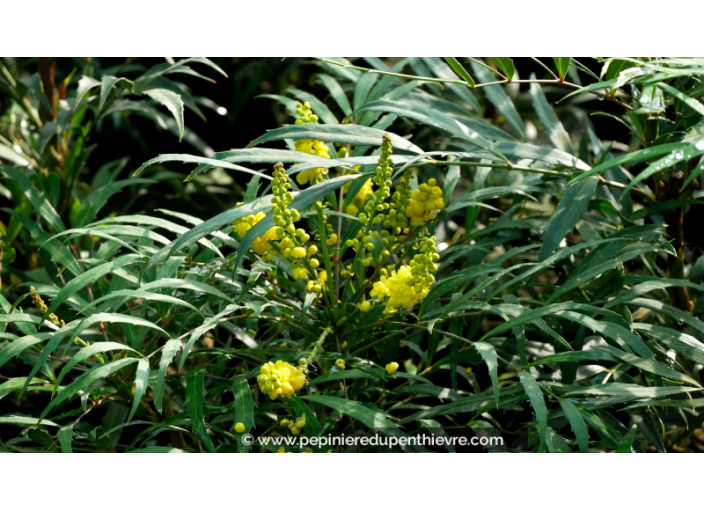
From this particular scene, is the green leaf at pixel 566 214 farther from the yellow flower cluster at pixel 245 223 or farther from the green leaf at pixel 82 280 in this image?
the green leaf at pixel 82 280

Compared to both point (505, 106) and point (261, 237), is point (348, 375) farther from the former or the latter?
point (505, 106)

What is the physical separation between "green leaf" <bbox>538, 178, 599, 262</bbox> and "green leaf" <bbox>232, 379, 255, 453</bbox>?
37 cm

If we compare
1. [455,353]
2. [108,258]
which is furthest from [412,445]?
[108,258]

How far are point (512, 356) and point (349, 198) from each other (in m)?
0.32

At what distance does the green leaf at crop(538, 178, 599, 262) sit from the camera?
0.71 m

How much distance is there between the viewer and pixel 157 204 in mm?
1498

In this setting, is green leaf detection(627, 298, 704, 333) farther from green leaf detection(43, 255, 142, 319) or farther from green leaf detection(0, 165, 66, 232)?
green leaf detection(0, 165, 66, 232)

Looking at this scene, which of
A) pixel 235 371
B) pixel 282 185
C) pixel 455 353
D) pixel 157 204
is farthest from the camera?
pixel 157 204

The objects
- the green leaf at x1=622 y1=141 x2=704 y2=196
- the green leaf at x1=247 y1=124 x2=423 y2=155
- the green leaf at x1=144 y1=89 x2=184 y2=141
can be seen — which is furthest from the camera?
the green leaf at x1=144 y1=89 x2=184 y2=141

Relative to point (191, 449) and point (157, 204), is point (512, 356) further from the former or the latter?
point (157, 204)

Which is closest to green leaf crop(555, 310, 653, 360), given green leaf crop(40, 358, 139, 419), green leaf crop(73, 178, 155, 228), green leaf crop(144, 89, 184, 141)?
green leaf crop(40, 358, 139, 419)

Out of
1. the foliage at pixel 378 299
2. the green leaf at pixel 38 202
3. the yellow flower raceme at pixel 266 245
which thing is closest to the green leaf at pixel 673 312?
the foliage at pixel 378 299

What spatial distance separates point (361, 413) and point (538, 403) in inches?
6.9
